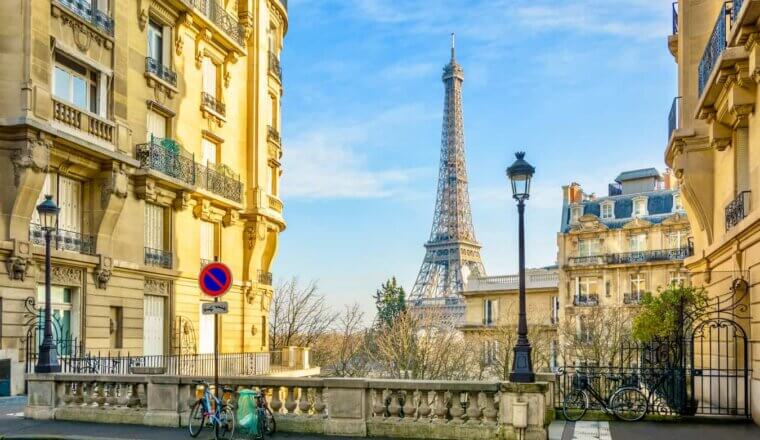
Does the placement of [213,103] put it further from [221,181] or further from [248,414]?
[248,414]

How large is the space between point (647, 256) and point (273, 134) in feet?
110

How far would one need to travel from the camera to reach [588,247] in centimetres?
6488

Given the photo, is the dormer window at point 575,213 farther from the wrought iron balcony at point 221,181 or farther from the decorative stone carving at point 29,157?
the decorative stone carving at point 29,157

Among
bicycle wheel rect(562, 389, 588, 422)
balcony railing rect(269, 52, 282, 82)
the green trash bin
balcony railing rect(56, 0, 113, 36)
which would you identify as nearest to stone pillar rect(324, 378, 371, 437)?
the green trash bin

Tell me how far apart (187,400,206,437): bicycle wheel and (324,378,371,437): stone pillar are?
2192mm

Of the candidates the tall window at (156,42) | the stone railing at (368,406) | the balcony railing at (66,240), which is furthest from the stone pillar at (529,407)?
the tall window at (156,42)

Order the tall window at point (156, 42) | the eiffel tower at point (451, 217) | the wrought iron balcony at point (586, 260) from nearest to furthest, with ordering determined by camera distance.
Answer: the tall window at point (156, 42) < the wrought iron balcony at point (586, 260) < the eiffel tower at point (451, 217)

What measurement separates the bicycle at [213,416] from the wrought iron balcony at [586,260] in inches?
2043

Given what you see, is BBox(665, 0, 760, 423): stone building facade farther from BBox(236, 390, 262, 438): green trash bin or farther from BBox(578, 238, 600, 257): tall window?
BBox(578, 238, 600, 257): tall window

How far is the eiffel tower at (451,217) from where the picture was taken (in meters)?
113

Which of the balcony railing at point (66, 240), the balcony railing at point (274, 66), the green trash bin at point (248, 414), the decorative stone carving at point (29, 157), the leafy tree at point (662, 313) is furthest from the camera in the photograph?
the balcony railing at point (274, 66)

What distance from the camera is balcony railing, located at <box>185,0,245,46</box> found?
33188mm

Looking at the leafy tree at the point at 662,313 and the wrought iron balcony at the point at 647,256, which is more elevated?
the wrought iron balcony at the point at 647,256

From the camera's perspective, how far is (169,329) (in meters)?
30.1
